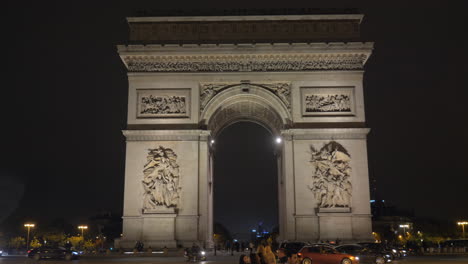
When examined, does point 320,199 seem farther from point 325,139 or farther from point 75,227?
point 75,227

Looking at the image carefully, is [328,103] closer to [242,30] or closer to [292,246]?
[242,30]

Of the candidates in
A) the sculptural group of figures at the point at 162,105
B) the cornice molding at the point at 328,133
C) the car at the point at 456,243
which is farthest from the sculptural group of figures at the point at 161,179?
the car at the point at 456,243

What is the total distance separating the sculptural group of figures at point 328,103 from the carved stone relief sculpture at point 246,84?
1.36 m

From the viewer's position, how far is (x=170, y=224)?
31281 mm

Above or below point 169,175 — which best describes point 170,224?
below

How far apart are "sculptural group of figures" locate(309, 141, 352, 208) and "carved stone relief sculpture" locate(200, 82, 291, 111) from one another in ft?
12.5

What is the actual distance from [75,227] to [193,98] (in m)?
67.8

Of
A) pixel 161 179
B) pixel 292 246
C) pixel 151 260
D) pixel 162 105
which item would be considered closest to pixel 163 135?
pixel 162 105

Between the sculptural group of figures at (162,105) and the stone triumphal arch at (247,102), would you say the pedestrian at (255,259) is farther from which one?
the sculptural group of figures at (162,105)

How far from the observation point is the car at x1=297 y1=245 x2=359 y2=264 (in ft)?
67.5

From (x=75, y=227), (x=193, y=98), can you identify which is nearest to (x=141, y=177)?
(x=193, y=98)


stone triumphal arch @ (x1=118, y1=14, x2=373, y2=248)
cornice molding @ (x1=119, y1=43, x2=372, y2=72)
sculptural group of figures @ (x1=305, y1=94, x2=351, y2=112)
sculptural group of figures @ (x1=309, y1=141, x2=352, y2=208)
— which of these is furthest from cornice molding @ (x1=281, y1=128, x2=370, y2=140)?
cornice molding @ (x1=119, y1=43, x2=372, y2=72)

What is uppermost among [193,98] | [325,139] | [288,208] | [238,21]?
[238,21]

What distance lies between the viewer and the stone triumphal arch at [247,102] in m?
31.4
